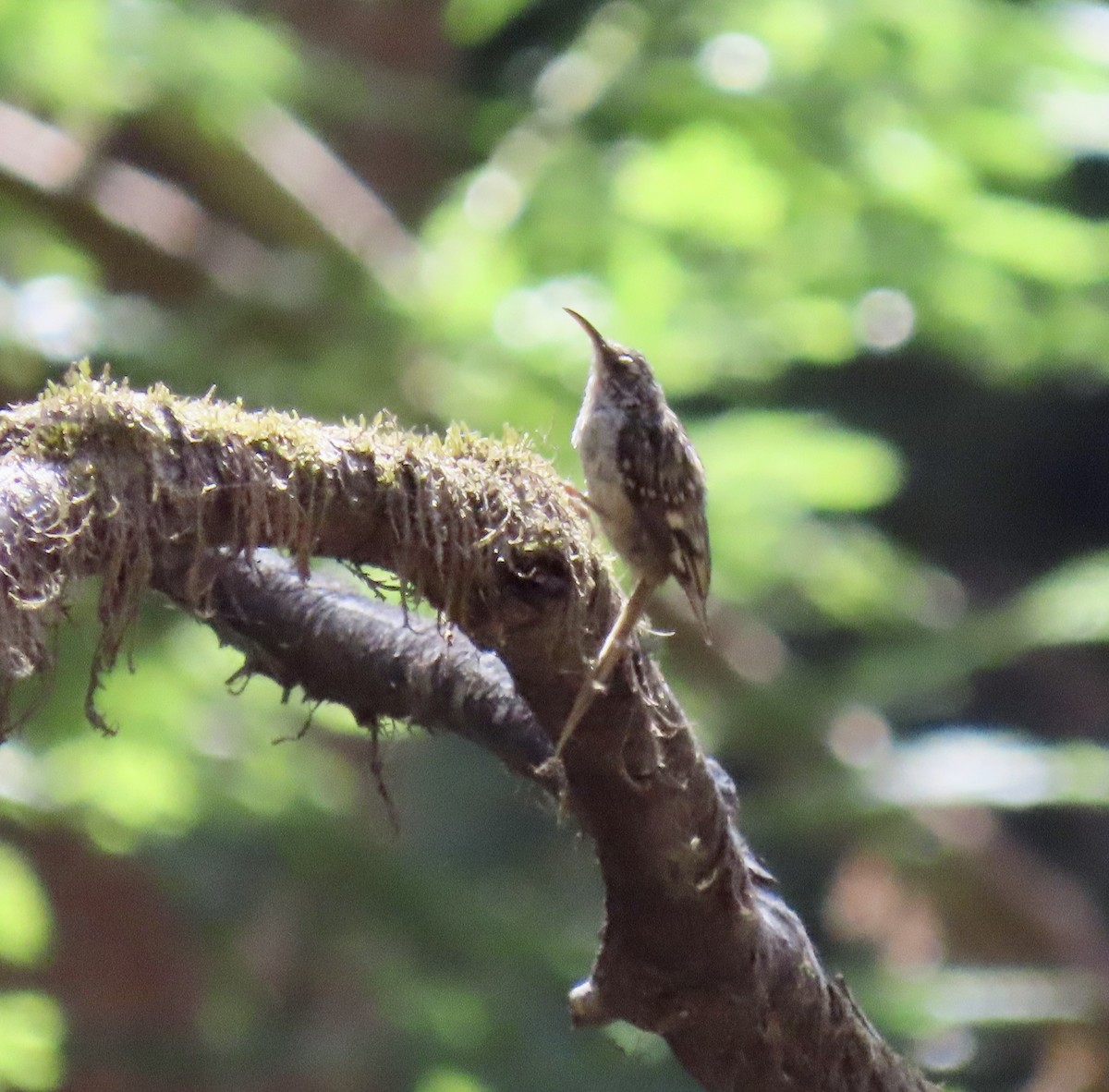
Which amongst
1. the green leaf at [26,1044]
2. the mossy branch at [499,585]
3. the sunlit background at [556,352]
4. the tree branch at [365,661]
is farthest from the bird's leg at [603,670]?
the green leaf at [26,1044]

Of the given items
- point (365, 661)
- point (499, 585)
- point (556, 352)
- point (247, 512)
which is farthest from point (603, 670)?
point (556, 352)

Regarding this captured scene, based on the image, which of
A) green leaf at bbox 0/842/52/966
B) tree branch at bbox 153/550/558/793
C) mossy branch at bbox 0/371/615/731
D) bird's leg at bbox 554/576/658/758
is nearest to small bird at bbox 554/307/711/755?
bird's leg at bbox 554/576/658/758

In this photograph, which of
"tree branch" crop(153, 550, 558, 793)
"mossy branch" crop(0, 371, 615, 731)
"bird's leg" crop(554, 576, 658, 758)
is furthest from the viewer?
"tree branch" crop(153, 550, 558, 793)

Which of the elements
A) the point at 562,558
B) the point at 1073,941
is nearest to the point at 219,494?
the point at 562,558

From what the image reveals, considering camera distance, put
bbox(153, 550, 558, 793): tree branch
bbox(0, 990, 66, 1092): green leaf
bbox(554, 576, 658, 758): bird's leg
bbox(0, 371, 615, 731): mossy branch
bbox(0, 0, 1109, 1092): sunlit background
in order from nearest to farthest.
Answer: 1. bbox(0, 371, 615, 731): mossy branch
2. bbox(554, 576, 658, 758): bird's leg
3. bbox(153, 550, 558, 793): tree branch
4. bbox(0, 990, 66, 1092): green leaf
5. bbox(0, 0, 1109, 1092): sunlit background

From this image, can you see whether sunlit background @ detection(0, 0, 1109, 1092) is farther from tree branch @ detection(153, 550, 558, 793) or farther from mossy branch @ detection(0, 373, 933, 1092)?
mossy branch @ detection(0, 373, 933, 1092)
